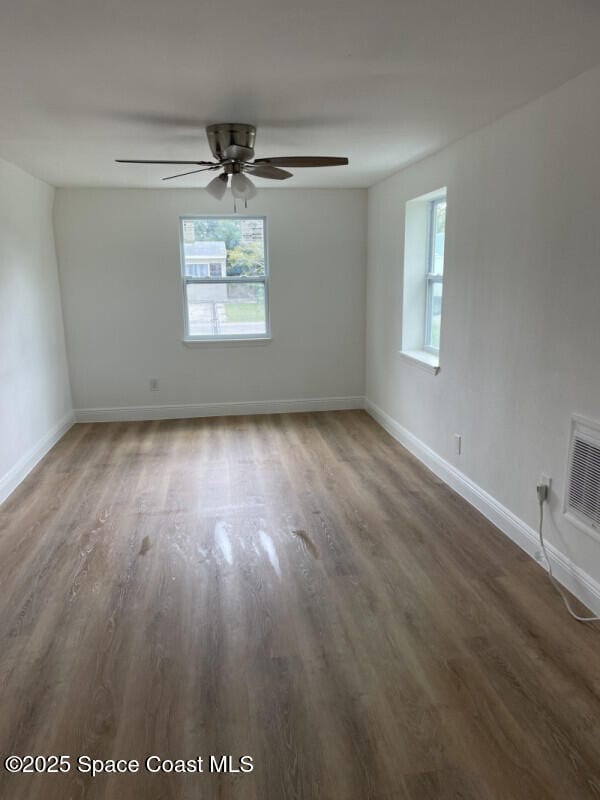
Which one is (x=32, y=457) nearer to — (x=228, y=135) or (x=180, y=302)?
(x=180, y=302)

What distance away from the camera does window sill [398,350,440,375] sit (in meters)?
4.08

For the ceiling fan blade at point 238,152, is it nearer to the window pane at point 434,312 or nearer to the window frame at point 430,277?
the window frame at point 430,277

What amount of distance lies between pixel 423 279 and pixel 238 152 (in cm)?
212

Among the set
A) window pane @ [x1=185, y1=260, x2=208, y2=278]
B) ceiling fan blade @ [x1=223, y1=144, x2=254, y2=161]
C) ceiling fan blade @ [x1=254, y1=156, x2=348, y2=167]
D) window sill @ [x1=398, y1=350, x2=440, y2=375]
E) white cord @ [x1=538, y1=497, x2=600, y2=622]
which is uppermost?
ceiling fan blade @ [x1=223, y1=144, x2=254, y2=161]

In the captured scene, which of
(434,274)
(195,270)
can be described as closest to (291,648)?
(434,274)

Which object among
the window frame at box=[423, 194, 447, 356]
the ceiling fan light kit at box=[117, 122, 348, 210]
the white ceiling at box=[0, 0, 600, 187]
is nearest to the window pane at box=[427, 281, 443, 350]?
the window frame at box=[423, 194, 447, 356]

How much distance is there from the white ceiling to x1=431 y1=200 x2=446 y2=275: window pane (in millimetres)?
824

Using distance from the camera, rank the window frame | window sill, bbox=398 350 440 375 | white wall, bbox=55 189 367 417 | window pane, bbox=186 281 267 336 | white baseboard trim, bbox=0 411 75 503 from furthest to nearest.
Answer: window pane, bbox=186 281 267 336, white wall, bbox=55 189 367 417, the window frame, window sill, bbox=398 350 440 375, white baseboard trim, bbox=0 411 75 503

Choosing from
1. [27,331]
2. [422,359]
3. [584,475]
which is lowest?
[584,475]

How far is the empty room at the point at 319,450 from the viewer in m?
1.76

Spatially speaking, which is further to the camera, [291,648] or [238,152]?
[238,152]

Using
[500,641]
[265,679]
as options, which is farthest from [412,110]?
[265,679]

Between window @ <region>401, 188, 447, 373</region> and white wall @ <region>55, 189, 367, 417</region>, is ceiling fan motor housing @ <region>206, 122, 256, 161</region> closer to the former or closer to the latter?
window @ <region>401, 188, 447, 373</region>

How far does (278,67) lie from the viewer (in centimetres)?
217
